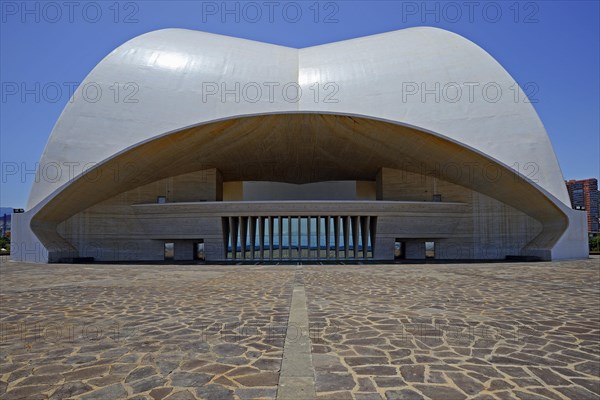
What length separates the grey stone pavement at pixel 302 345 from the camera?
372cm

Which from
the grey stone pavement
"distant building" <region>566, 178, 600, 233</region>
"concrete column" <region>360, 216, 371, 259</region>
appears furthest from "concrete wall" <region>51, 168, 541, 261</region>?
"distant building" <region>566, 178, 600, 233</region>

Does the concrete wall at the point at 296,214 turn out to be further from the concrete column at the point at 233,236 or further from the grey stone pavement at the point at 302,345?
the grey stone pavement at the point at 302,345

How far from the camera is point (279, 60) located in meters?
24.1

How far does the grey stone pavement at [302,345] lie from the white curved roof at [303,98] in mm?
13123

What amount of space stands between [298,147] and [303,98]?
4.93 metres

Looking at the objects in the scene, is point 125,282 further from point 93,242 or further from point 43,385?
point 93,242

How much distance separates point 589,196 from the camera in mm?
69062

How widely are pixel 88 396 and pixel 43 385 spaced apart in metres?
0.64

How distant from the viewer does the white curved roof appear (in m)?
21.1

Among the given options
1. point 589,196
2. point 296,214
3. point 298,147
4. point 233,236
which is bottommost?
point 233,236

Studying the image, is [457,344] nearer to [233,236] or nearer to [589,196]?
[233,236]

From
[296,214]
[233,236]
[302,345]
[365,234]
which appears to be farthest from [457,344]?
[233,236]

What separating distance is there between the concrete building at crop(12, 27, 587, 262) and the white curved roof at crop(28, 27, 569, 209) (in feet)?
0.27

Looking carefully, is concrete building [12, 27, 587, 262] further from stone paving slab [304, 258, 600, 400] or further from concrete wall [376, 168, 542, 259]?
stone paving slab [304, 258, 600, 400]
